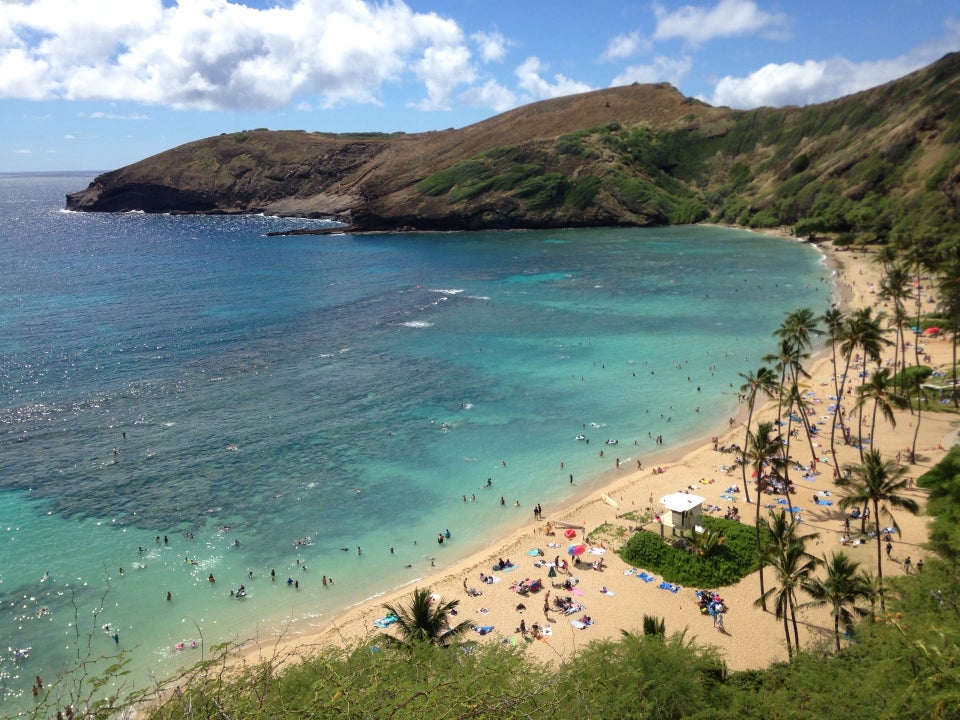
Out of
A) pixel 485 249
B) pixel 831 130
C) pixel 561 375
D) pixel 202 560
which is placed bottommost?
pixel 202 560

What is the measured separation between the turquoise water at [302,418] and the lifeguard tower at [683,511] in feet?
28.0

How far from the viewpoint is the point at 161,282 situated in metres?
108

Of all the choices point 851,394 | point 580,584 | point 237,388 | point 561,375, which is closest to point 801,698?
point 580,584

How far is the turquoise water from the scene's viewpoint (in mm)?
34312

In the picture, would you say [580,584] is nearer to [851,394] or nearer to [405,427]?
[405,427]

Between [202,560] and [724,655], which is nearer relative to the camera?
[724,655]

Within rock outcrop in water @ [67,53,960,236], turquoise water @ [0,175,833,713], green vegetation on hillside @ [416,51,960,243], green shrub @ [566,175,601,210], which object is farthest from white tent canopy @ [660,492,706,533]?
green shrub @ [566,175,601,210]

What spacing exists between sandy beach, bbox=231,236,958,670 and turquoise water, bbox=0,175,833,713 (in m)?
1.94

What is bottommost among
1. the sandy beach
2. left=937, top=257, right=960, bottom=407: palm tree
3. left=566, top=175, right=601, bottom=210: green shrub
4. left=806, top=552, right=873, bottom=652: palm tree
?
the sandy beach

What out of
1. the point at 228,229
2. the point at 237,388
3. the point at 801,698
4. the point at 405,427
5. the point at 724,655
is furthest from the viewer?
the point at 228,229

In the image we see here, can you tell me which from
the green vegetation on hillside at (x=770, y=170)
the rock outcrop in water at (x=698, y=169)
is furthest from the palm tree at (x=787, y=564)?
the rock outcrop in water at (x=698, y=169)

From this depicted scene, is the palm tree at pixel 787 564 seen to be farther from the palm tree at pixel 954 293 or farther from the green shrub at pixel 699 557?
the palm tree at pixel 954 293

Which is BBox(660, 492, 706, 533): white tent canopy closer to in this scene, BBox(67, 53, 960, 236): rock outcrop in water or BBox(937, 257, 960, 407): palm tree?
BBox(937, 257, 960, 407): palm tree

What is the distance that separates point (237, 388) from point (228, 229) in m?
134
